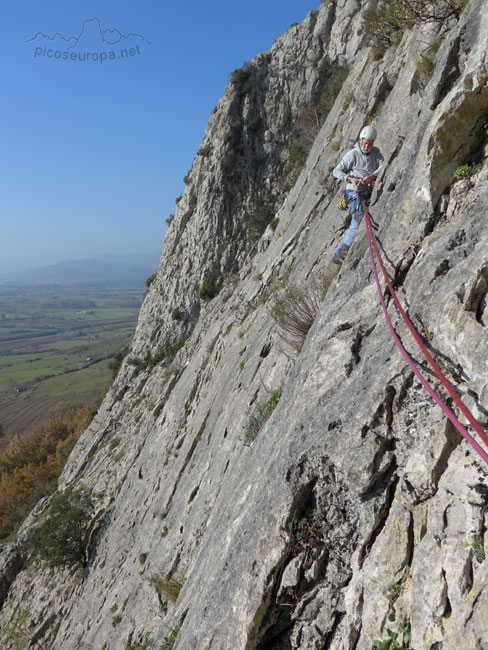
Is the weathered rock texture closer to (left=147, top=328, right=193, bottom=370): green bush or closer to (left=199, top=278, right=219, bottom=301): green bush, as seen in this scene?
(left=147, top=328, right=193, bottom=370): green bush

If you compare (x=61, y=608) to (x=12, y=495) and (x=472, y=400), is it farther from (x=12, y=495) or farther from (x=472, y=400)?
(x=12, y=495)

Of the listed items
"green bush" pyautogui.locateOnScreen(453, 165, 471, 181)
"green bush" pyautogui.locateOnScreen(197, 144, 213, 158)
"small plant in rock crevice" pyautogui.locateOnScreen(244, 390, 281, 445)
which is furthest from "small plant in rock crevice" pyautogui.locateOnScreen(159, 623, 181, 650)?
"green bush" pyautogui.locateOnScreen(197, 144, 213, 158)

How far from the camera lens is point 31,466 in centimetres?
5369

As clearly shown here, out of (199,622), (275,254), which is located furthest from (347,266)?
(275,254)

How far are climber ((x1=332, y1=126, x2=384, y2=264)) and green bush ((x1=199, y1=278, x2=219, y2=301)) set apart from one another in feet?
77.1

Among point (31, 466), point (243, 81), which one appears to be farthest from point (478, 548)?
point (31, 466)

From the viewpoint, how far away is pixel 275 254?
57.7 ft

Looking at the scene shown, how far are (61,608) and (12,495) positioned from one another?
118 ft

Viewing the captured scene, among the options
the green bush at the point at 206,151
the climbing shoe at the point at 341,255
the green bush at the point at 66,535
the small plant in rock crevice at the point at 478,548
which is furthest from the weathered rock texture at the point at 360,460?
the green bush at the point at 206,151

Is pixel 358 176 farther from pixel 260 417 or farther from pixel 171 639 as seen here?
pixel 171 639

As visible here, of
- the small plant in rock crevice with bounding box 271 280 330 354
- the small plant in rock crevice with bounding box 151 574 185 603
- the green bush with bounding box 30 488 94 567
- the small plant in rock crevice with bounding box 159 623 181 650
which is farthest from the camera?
the green bush with bounding box 30 488 94 567

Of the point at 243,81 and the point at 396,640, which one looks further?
the point at 243,81

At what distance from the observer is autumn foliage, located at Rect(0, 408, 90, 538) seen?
41.7 metres

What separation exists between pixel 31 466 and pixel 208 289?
4538cm
